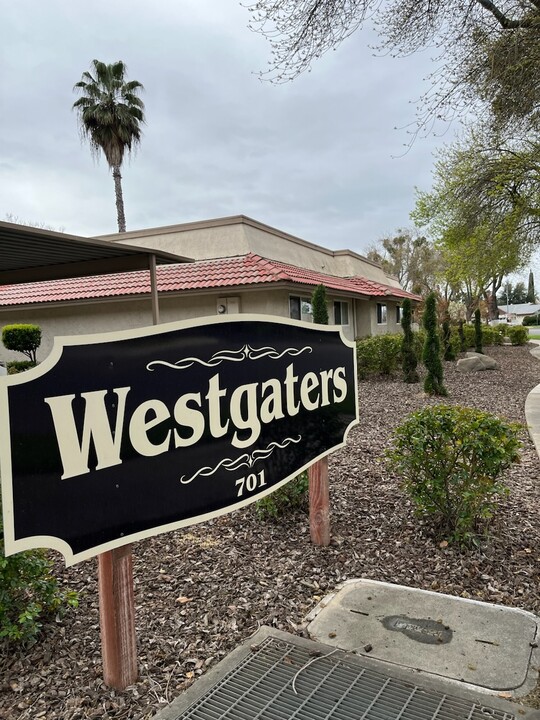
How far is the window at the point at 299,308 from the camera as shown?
49.7 ft

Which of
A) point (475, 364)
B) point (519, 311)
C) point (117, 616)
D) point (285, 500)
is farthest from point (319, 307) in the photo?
point (519, 311)

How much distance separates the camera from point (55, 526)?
1775 mm

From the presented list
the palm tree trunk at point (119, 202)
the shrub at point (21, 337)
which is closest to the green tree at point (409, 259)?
the palm tree trunk at point (119, 202)

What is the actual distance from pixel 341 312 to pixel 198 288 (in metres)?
6.84

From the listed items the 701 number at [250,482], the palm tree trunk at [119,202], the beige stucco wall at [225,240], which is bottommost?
the 701 number at [250,482]

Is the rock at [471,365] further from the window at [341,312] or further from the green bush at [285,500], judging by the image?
the green bush at [285,500]

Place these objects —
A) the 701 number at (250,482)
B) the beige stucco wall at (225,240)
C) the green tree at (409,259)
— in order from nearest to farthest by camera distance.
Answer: the 701 number at (250,482) → the beige stucco wall at (225,240) → the green tree at (409,259)

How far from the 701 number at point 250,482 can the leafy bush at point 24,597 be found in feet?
→ 3.57

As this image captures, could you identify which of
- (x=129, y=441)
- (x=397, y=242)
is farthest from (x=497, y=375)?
(x=397, y=242)

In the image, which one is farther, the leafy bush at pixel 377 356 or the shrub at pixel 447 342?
the shrub at pixel 447 342

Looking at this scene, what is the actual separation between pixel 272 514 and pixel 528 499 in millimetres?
2431

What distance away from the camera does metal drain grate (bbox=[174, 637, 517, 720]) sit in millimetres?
2094

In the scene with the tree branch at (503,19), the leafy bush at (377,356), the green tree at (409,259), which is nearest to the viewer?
the tree branch at (503,19)

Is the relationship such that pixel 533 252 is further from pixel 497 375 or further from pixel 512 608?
pixel 512 608
